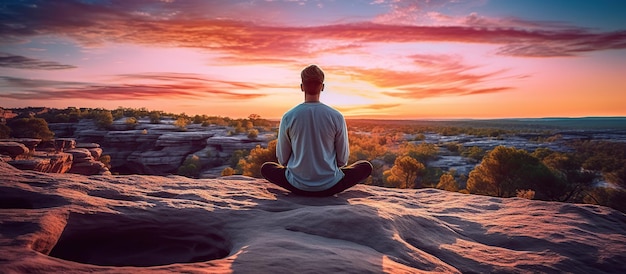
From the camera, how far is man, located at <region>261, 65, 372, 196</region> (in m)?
5.03

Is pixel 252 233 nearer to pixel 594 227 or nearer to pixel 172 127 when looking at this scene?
pixel 594 227

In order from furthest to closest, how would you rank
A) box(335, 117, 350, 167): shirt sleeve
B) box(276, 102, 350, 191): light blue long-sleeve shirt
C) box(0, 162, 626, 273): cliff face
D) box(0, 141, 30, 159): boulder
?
box(0, 141, 30, 159): boulder, box(335, 117, 350, 167): shirt sleeve, box(276, 102, 350, 191): light blue long-sleeve shirt, box(0, 162, 626, 273): cliff face

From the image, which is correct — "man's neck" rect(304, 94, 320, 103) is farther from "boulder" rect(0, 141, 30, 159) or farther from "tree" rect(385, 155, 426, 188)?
"boulder" rect(0, 141, 30, 159)

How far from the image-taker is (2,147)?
18.7m

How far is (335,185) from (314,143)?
29.6 inches

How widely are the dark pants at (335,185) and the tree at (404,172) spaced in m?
20.3

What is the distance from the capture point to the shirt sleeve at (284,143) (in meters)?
5.30

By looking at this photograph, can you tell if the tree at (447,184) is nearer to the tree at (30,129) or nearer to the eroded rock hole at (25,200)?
the eroded rock hole at (25,200)

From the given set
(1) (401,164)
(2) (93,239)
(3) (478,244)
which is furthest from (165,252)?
(1) (401,164)

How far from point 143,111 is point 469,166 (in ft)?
249

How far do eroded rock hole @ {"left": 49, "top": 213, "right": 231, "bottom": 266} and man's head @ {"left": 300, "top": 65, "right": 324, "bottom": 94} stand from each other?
2485mm

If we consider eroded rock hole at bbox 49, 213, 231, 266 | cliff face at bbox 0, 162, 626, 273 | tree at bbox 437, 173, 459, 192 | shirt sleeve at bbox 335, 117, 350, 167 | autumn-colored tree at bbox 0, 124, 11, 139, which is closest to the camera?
cliff face at bbox 0, 162, 626, 273

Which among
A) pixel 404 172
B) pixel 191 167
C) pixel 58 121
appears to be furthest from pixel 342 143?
pixel 58 121

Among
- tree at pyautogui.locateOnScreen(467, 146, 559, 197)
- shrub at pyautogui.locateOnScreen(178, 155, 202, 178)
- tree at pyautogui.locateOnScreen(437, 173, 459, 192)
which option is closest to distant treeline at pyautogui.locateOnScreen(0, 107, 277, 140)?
shrub at pyautogui.locateOnScreen(178, 155, 202, 178)
